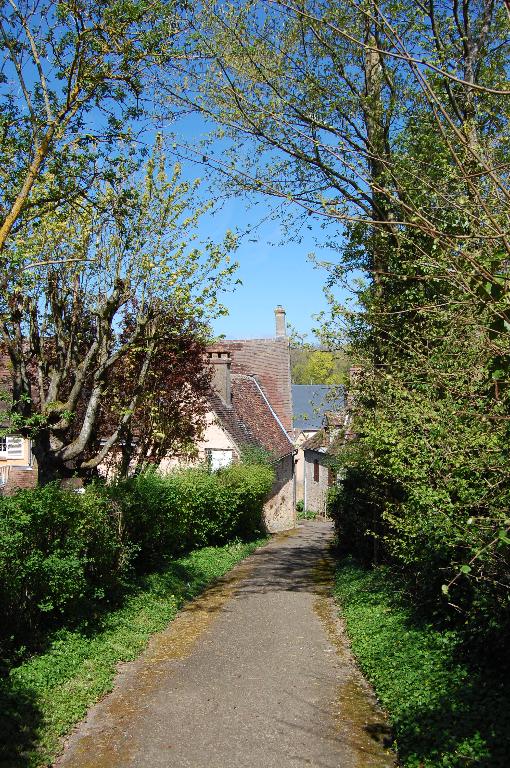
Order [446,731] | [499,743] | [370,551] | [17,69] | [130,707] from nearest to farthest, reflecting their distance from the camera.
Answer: [499,743], [446,731], [130,707], [17,69], [370,551]

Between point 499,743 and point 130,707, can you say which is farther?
point 130,707

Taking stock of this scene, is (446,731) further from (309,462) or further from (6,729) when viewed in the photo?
(309,462)

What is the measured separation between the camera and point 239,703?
7.28 metres

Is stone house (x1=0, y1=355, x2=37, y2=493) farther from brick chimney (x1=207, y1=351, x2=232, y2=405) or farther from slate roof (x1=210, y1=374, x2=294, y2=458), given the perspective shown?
slate roof (x1=210, y1=374, x2=294, y2=458)

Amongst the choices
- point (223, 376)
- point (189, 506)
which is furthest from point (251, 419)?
point (189, 506)

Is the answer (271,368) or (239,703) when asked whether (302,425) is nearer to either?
(271,368)

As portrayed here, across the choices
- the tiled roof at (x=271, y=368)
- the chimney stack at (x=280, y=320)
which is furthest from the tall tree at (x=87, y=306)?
the chimney stack at (x=280, y=320)

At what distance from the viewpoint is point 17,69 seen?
8156 millimetres

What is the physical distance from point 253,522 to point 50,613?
1516 centimetres

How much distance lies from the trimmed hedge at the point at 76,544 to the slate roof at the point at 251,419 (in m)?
8.64

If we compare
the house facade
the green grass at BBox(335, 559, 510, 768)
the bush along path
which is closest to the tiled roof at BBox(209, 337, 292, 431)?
the house facade

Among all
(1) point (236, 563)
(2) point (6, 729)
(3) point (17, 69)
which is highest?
(3) point (17, 69)

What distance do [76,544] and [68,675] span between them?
1857mm

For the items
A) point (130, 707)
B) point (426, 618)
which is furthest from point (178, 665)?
point (426, 618)
